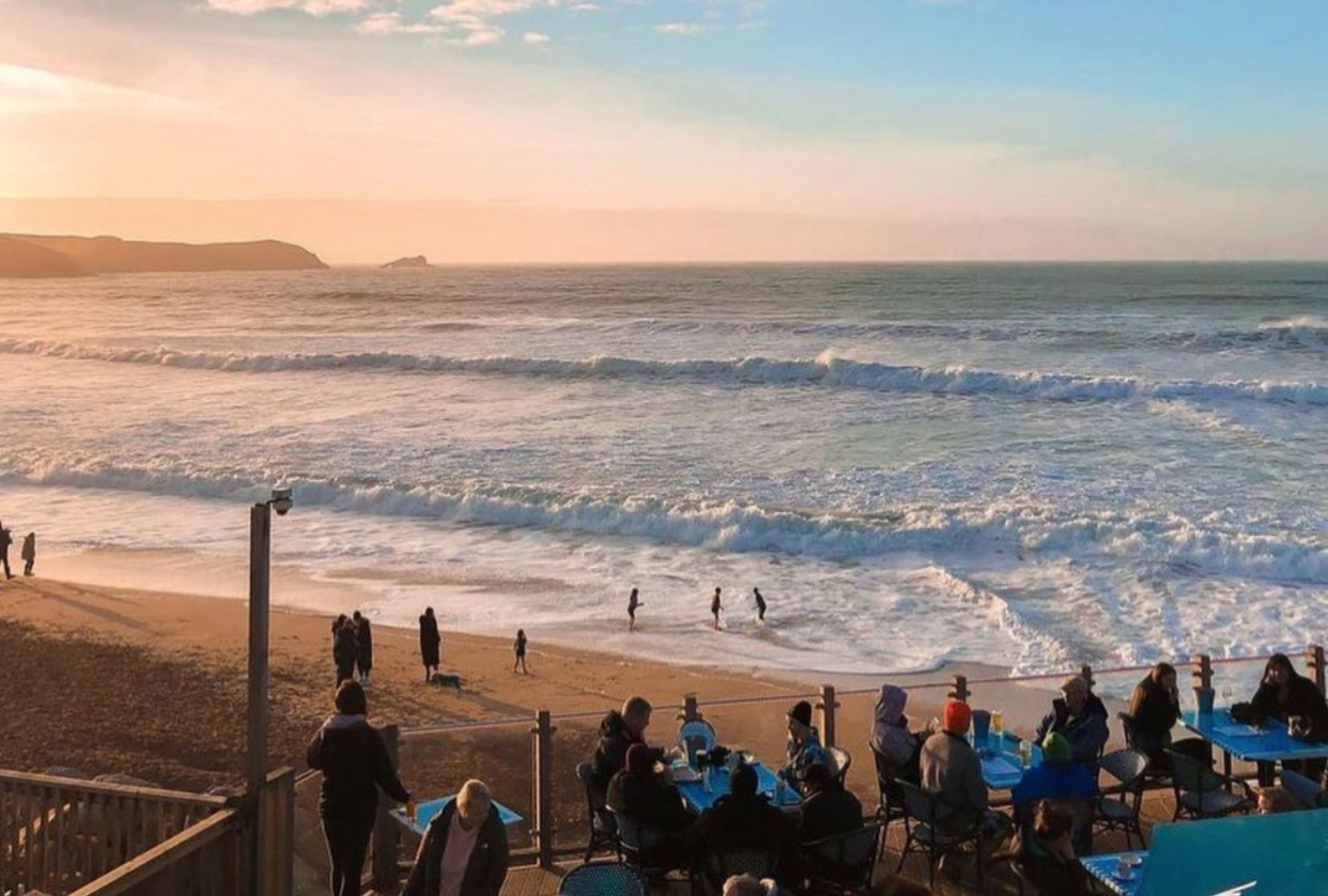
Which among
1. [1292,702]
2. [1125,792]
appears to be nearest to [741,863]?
[1125,792]

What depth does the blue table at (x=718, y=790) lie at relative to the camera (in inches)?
292

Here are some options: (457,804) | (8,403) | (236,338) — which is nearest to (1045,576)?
(457,804)

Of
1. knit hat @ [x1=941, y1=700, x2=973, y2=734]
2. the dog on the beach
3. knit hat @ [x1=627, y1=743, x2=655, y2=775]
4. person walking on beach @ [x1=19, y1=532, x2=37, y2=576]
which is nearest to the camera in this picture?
knit hat @ [x1=627, y1=743, x2=655, y2=775]

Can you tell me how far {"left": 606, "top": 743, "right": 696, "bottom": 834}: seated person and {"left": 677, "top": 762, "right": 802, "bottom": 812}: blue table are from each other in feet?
1.82

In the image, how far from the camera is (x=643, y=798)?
6.73 meters

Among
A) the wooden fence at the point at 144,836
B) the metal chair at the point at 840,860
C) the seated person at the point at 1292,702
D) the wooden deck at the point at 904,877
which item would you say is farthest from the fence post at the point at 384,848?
the seated person at the point at 1292,702

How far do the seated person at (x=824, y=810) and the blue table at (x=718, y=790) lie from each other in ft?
2.56

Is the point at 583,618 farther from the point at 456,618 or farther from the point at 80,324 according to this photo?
the point at 80,324

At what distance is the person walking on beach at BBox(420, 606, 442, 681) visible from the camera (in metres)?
14.4

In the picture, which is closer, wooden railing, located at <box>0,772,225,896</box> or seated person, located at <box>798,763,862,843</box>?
wooden railing, located at <box>0,772,225,896</box>

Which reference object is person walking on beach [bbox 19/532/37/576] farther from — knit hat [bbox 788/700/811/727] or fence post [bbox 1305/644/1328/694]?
fence post [bbox 1305/644/1328/694]

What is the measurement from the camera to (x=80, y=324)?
276 feet

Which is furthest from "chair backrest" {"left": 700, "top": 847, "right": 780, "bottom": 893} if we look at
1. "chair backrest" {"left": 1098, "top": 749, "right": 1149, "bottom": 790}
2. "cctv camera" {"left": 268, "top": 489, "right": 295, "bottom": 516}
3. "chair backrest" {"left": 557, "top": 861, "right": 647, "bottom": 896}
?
"cctv camera" {"left": 268, "top": 489, "right": 295, "bottom": 516}

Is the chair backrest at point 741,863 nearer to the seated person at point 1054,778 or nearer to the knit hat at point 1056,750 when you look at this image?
the seated person at point 1054,778
